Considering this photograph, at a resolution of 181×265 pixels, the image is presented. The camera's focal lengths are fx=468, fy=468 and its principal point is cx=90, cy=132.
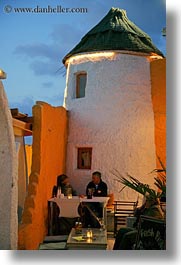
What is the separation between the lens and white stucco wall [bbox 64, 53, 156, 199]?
8.37 metres

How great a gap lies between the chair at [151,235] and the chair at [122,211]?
2648mm

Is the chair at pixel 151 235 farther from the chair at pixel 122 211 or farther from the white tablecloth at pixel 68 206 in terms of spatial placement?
the chair at pixel 122 211

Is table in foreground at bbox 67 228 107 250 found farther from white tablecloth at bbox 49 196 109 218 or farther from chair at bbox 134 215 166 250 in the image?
white tablecloth at bbox 49 196 109 218

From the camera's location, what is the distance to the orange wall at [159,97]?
8328mm

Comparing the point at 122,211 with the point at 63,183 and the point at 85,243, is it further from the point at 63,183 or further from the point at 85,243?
the point at 85,243

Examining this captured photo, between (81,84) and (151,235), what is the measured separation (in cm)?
461

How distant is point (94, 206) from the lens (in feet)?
24.5

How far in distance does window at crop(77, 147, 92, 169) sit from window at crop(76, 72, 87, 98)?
106 centimetres

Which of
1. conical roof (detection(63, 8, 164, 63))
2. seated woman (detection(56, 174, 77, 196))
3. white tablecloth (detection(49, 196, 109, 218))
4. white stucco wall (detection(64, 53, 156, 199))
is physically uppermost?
conical roof (detection(63, 8, 164, 63))

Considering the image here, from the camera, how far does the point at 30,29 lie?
233 inches

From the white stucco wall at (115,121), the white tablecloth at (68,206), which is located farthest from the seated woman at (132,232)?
the white stucco wall at (115,121)

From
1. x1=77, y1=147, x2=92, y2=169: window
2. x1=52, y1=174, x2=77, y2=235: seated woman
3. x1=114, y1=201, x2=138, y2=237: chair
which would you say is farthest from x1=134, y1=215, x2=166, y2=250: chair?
x1=77, y1=147, x2=92, y2=169: window

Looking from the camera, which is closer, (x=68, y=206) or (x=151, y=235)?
(x=151, y=235)

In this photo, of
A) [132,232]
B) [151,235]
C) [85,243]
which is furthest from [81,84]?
[151,235]
